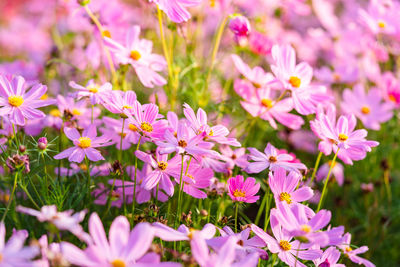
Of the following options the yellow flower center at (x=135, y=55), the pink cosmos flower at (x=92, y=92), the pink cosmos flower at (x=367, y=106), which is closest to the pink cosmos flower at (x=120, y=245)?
the pink cosmos flower at (x=92, y=92)

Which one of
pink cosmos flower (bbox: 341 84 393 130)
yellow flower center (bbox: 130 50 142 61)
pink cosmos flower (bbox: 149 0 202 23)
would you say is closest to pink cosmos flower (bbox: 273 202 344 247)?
pink cosmos flower (bbox: 149 0 202 23)

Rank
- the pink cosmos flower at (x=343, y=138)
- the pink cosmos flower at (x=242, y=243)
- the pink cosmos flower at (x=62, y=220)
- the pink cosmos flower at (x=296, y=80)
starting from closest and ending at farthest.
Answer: the pink cosmos flower at (x=62, y=220) < the pink cosmos flower at (x=242, y=243) < the pink cosmos flower at (x=343, y=138) < the pink cosmos flower at (x=296, y=80)

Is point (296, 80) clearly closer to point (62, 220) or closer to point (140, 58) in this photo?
point (140, 58)

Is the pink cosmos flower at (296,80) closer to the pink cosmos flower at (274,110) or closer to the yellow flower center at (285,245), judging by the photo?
the pink cosmos flower at (274,110)

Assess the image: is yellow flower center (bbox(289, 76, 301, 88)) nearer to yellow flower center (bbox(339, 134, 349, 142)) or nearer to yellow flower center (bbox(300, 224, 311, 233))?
yellow flower center (bbox(339, 134, 349, 142))

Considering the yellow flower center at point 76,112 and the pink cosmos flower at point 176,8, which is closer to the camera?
the pink cosmos flower at point 176,8

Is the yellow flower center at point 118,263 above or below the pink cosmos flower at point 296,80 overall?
below

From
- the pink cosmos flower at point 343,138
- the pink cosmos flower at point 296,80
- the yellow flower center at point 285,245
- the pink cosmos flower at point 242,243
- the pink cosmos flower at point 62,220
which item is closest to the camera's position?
the pink cosmos flower at point 62,220
